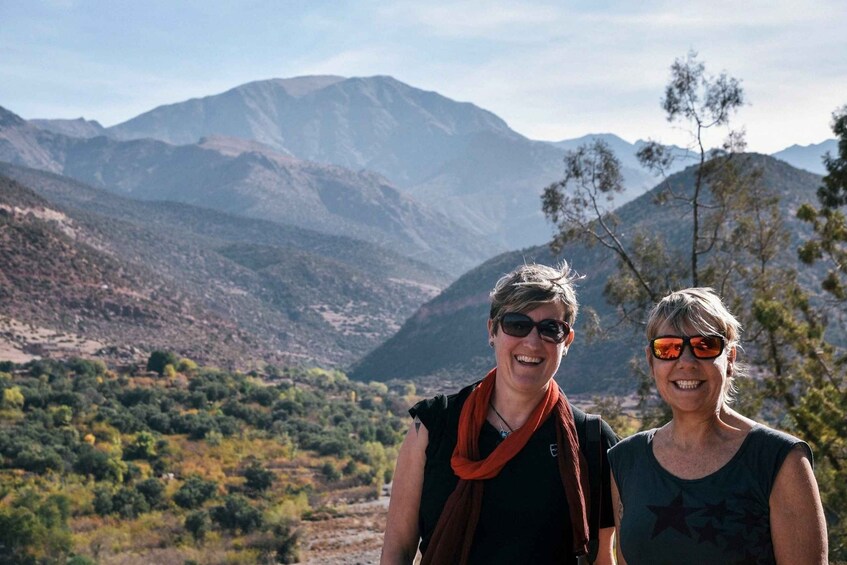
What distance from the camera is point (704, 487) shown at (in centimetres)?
244

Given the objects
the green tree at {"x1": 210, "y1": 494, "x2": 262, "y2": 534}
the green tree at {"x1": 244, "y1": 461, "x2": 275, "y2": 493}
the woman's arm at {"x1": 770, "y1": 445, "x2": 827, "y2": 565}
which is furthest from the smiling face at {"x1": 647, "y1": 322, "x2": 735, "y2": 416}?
the green tree at {"x1": 244, "y1": 461, "x2": 275, "y2": 493}

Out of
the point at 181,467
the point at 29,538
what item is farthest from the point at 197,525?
the point at 181,467

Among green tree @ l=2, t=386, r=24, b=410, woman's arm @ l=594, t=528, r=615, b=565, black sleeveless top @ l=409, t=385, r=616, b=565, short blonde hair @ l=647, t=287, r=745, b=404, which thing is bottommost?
green tree @ l=2, t=386, r=24, b=410

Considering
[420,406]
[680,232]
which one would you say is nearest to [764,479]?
[420,406]

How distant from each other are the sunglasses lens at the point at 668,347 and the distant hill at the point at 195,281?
48.1 meters

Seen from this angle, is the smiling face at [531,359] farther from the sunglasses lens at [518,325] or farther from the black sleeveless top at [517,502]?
the black sleeveless top at [517,502]

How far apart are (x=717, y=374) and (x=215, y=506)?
72.7 feet

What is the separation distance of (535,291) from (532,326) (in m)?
0.12

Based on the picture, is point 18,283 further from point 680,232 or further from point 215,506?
point 680,232

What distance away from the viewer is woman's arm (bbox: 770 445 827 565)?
2303mm

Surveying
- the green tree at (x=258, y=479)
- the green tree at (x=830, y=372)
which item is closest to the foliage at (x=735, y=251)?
the green tree at (x=830, y=372)

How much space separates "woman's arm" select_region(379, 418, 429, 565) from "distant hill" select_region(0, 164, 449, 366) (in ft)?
155

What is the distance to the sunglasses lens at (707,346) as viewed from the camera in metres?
2.58

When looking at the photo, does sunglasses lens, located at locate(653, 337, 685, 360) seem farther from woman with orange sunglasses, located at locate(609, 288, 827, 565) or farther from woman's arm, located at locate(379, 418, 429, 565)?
woman's arm, located at locate(379, 418, 429, 565)
